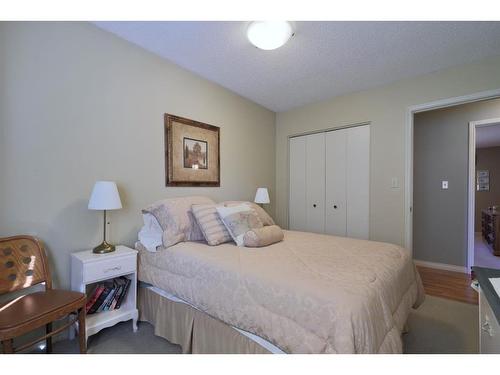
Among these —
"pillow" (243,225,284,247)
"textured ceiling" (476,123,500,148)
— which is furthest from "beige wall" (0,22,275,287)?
"textured ceiling" (476,123,500,148)

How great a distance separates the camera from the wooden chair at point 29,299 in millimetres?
1126

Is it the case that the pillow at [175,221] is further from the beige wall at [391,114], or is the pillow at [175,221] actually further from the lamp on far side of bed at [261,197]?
the beige wall at [391,114]

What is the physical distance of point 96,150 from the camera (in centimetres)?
187

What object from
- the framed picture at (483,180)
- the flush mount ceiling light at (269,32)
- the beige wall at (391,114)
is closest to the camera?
the flush mount ceiling light at (269,32)

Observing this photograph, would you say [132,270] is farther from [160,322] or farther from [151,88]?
[151,88]

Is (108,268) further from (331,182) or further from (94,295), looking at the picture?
(331,182)

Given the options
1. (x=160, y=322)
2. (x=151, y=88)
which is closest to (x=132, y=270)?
(x=160, y=322)

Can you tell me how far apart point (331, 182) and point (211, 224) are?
6.47 ft

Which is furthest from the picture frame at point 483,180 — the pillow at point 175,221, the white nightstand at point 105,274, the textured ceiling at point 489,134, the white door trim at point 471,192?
the white nightstand at point 105,274

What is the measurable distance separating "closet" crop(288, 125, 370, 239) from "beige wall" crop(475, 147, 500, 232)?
18.5 ft

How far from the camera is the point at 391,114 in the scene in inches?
107

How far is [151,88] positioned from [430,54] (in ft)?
8.52

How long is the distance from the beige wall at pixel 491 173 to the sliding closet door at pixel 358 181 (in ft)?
18.4
